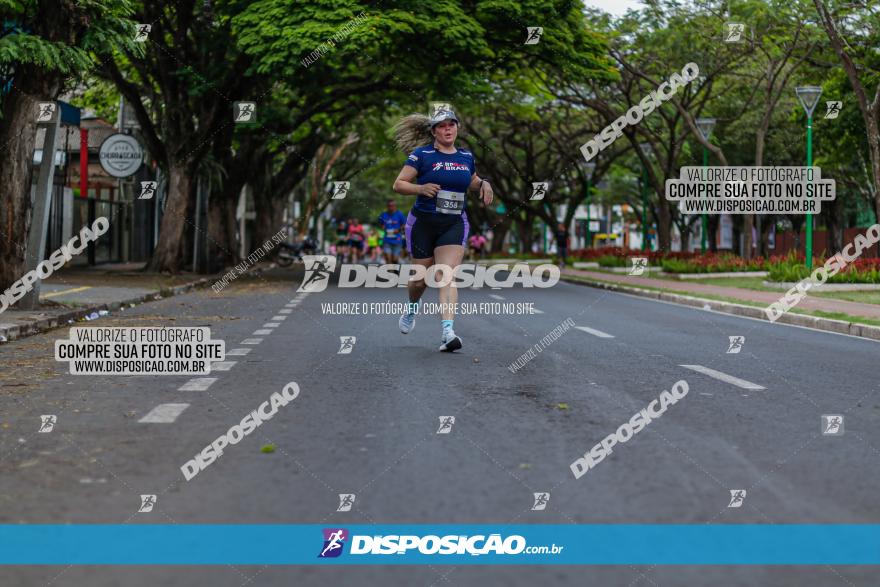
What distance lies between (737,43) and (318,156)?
29.3 metres

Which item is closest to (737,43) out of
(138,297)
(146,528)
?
(138,297)

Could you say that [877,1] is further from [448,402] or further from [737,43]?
[448,402]

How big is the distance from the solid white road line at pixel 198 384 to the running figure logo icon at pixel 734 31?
2281cm

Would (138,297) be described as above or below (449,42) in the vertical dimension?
below

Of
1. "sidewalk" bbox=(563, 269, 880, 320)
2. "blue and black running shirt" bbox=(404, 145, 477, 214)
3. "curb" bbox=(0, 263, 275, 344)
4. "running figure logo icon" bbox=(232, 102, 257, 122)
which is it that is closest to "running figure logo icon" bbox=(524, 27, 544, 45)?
"sidewalk" bbox=(563, 269, 880, 320)

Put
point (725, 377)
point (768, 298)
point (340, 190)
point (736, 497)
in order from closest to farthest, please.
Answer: point (736, 497)
point (725, 377)
point (768, 298)
point (340, 190)

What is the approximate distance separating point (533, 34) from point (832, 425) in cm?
1966

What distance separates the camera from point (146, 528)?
4.46 m

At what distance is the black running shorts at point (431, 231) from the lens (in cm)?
1081

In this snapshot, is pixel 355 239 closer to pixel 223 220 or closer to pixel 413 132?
pixel 223 220

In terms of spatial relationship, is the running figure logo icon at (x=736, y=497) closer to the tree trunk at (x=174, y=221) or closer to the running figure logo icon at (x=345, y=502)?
the running figure logo icon at (x=345, y=502)

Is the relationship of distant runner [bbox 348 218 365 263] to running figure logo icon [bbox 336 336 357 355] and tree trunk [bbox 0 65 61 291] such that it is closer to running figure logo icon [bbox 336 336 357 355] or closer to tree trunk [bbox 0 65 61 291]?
A: tree trunk [bbox 0 65 61 291]

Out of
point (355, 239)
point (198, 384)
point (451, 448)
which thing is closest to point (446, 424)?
point (451, 448)

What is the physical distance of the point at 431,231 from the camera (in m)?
10.9
